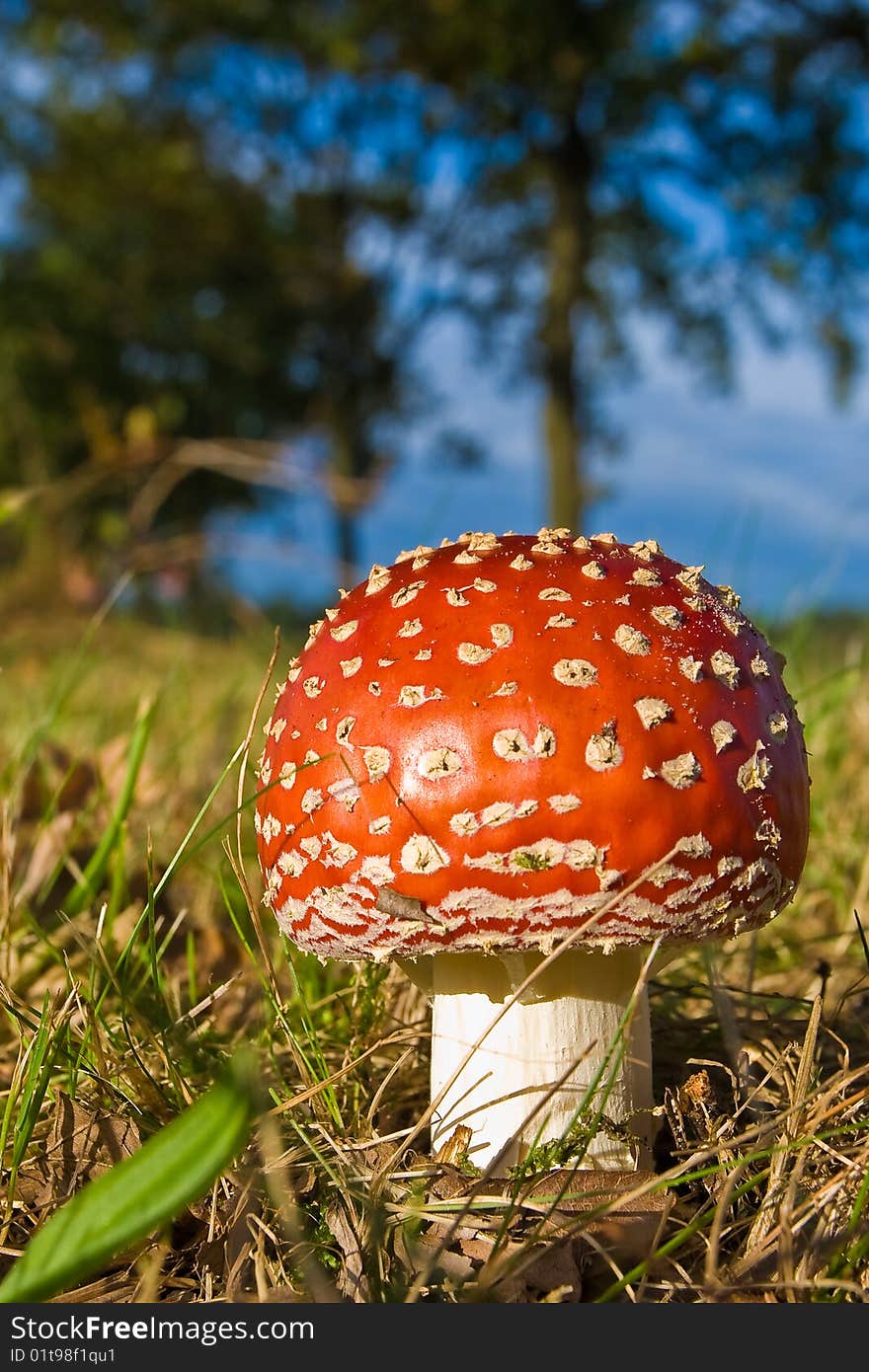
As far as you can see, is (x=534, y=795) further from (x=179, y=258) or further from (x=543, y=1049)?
(x=179, y=258)

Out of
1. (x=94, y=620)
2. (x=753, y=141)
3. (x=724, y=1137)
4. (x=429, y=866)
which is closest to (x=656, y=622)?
(x=429, y=866)

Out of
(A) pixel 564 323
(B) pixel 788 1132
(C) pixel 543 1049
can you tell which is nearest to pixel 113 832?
(C) pixel 543 1049

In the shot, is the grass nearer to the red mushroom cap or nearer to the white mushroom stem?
the white mushroom stem

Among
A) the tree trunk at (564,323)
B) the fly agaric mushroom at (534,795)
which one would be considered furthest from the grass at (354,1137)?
the tree trunk at (564,323)

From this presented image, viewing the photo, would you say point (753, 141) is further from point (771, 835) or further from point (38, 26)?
point (771, 835)

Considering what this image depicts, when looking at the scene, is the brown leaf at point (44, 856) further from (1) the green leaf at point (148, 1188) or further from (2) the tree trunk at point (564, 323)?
(2) the tree trunk at point (564, 323)

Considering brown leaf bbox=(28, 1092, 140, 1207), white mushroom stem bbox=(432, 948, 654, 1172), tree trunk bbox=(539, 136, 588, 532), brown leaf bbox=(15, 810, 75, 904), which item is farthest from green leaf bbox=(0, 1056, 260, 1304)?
tree trunk bbox=(539, 136, 588, 532)
